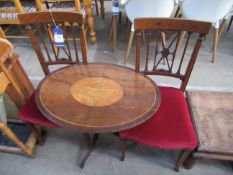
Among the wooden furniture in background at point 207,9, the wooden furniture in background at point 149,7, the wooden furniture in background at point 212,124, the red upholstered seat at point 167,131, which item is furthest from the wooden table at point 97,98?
the wooden furniture in background at point 207,9

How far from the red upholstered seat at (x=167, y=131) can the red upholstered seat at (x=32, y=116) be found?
1.48 feet

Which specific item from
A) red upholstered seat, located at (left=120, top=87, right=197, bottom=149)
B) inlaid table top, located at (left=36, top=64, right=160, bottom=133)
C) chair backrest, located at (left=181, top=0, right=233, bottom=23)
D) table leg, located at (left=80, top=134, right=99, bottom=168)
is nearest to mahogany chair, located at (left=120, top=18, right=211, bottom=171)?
red upholstered seat, located at (left=120, top=87, right=197, bottom=149)

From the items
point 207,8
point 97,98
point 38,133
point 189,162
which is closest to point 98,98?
point 97,98

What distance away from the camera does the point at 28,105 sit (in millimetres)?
1159

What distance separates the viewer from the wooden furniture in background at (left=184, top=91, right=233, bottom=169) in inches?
40.9

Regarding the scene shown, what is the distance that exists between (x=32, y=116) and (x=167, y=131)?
796 mm

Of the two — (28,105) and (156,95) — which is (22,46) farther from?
(156,95)

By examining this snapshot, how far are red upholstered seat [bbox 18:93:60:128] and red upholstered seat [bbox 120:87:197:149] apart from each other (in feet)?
1.48

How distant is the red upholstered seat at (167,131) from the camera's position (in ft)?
3.19

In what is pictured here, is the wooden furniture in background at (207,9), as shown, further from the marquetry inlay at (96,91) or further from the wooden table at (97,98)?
the marquetry inlay at (96,91)

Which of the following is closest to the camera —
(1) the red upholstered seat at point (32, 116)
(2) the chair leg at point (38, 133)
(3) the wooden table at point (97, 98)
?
(3) the wooden table at point (97, 98)

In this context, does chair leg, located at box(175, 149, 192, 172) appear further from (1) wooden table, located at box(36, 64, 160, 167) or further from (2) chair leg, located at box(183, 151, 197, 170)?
(1) wooden table, located at box(36, 64, 160, 167)

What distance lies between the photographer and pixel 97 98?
0.99 meters

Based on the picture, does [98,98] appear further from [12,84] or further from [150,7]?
[150,7]
